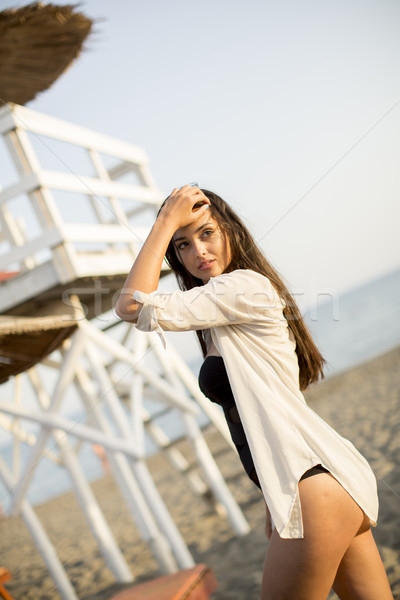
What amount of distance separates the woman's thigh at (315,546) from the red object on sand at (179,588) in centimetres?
153

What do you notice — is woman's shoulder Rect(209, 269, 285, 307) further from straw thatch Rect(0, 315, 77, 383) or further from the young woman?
straw thatch Rect(0, 315, 77, 383)

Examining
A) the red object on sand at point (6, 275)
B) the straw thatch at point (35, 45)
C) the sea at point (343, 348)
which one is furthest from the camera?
the sea at point (343, 348)

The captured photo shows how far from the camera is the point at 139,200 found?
21.6ft

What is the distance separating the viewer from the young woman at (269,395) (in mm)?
1580

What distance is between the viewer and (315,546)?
1564 mm

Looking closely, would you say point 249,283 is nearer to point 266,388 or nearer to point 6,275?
point 266,388

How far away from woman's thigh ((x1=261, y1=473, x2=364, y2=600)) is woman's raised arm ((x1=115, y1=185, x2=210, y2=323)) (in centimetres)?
79

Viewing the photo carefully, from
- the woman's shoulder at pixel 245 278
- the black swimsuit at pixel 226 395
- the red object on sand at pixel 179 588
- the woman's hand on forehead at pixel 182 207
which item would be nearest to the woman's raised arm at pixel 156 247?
the woman's hand on forehead at pixel 182 207

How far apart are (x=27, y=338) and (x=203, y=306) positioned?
3.24 meters

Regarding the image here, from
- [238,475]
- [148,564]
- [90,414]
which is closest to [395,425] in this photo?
[238,475]

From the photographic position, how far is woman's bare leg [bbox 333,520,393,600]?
1839mm

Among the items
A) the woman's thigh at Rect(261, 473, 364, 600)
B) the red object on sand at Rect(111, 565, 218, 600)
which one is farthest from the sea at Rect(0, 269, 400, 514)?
the woman's thigh at Rect(261, 473, 364, 600)

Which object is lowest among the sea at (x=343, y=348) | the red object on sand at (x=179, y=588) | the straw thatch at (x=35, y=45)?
the sea at (x=343, y=348)

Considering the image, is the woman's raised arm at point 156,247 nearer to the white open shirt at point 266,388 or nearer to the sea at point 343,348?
the white open shirt at point 266,388
